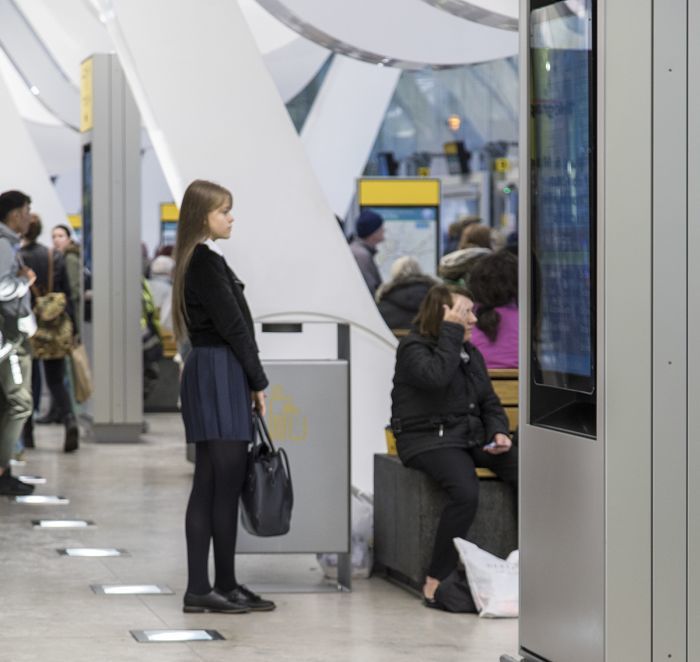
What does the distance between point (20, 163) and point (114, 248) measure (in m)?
5.86

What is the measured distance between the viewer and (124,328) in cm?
1384

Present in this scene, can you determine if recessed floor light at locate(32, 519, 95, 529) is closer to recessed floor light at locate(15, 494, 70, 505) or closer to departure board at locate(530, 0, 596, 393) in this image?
recessed floor light at locate(15, 494, 70, 505)

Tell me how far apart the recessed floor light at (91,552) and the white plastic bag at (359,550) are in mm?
1203

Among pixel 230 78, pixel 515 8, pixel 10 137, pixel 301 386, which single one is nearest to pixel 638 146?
pixel 301 386

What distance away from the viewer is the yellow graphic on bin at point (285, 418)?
7.39 metres

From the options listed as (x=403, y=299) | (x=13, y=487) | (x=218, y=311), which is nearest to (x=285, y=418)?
(x=218, y=311)

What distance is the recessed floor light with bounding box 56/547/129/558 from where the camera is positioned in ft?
27.1

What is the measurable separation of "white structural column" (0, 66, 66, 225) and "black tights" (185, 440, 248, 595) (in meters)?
12.8

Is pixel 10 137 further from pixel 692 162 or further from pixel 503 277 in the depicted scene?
pixel 692 162

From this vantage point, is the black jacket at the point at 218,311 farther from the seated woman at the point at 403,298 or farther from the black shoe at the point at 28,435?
the black shoe at the point at 28,435

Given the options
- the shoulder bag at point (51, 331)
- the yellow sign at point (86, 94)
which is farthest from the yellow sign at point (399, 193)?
the shoulder bag at point (51, 331)

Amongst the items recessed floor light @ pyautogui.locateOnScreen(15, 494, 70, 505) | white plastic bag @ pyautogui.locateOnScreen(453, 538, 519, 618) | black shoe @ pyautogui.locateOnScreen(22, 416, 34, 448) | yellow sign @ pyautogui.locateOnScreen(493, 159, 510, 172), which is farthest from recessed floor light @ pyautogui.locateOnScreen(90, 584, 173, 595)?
yellow sign @ pyautogui.locateOnScreen(493, 159, 510, 172)

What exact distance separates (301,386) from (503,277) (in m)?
1.37

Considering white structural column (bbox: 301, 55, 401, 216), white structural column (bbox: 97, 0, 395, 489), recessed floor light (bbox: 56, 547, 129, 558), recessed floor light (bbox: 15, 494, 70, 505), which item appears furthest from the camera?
white structural column (bbox: 301, 55, 401, 216)
